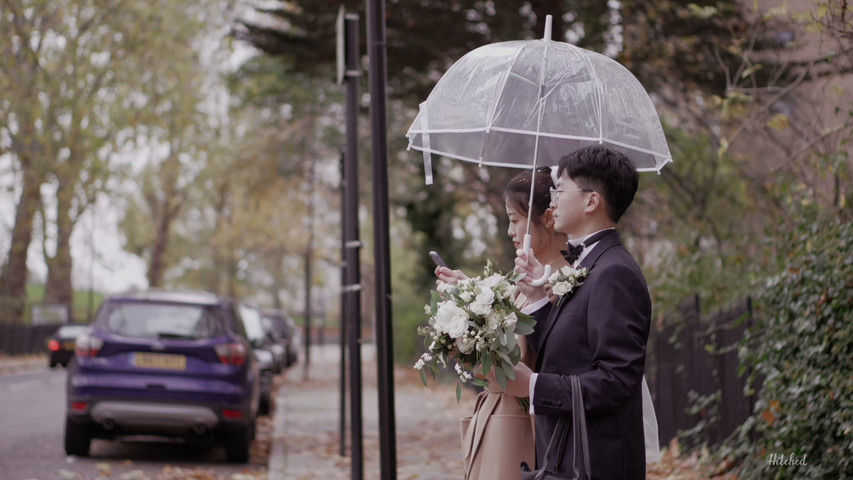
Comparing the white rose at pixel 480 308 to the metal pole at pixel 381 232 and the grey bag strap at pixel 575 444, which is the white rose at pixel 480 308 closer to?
the grey bag strap at pixel 575 444

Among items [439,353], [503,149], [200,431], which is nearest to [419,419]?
[200,431]

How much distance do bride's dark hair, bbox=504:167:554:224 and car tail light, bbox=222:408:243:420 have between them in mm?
7218

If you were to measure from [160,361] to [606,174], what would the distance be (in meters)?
8.13

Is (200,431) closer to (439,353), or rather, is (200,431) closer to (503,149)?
(503,149)

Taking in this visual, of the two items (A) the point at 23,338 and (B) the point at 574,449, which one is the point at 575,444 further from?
(A) the point at 23,338

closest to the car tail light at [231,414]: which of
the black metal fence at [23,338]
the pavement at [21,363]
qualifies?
the pavement at [21,363]

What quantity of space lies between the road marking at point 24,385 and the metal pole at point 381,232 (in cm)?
1779

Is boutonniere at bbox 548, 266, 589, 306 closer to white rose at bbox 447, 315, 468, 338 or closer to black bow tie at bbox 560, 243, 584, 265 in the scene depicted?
black bow tie at bbox 560, 243, 584, 265

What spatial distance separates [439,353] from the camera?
352cm

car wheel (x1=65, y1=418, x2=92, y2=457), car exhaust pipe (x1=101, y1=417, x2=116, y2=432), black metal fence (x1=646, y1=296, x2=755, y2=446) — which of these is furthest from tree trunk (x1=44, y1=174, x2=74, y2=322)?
black metal fence (x1=646, y1=296, x2=755, y2=446)

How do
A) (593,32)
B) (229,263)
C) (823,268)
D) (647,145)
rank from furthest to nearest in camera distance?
(229,263)
(593,32)
(823,268)
(647,145)

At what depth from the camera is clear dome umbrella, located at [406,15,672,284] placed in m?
4.41

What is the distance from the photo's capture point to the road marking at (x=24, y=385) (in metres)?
22.2

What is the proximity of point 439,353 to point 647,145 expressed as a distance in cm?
155
